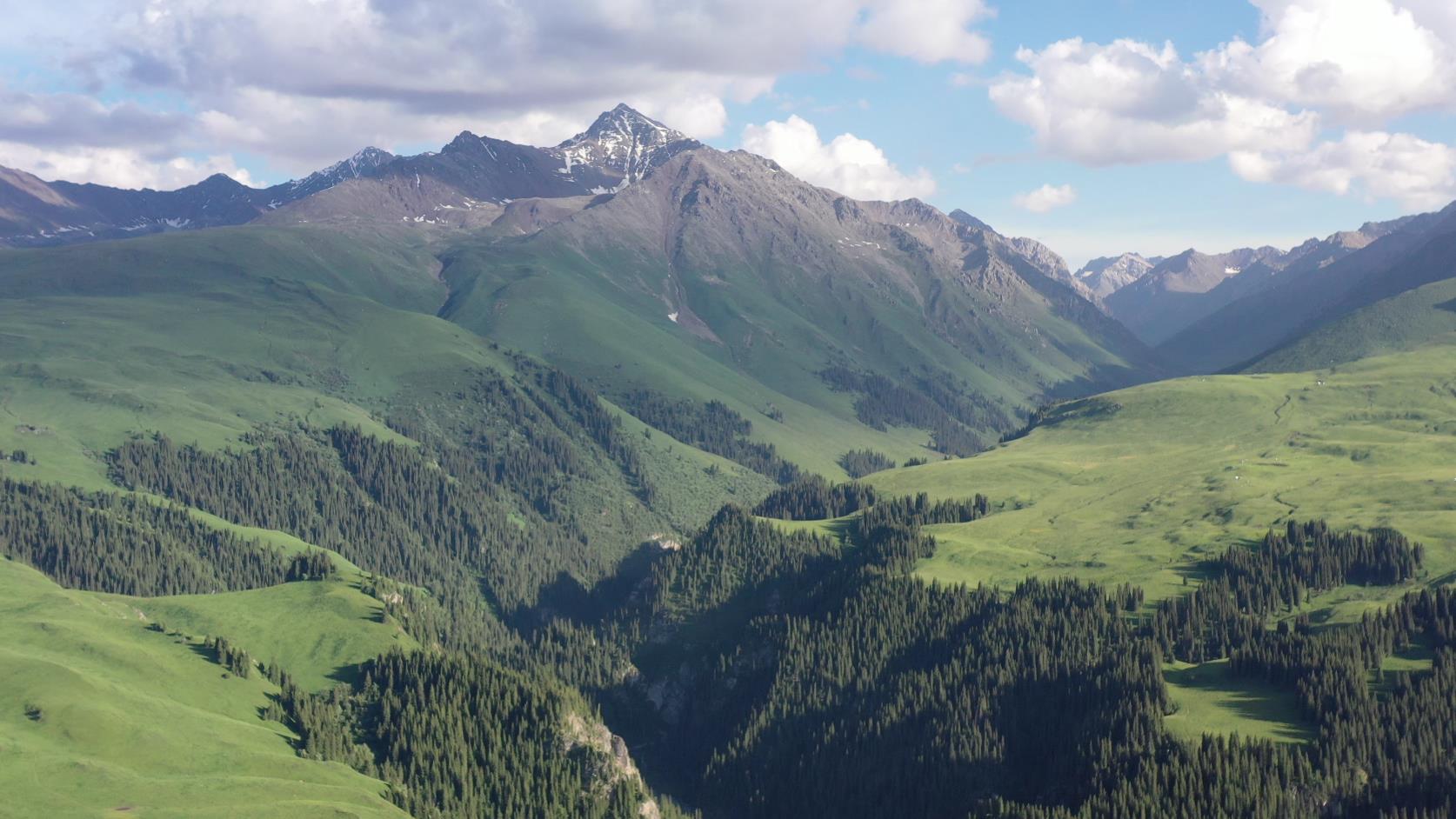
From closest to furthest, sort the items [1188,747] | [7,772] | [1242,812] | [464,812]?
1. [7,772]
2. [1242,812]
3. [1188,747]
4. [464,812]

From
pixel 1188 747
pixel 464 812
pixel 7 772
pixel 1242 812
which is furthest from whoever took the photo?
pixel 464 812

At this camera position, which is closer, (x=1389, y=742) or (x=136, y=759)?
(x=136, y=759)

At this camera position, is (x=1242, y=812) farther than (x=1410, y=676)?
No

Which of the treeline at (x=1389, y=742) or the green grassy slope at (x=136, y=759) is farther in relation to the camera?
the treeline at (x=1389, y=742)

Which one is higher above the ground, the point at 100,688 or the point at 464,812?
the point at 100,688

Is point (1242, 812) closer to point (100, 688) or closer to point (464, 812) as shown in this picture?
point (464, 812)

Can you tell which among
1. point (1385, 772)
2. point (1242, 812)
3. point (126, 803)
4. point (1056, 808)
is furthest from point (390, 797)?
point (1385, 772)

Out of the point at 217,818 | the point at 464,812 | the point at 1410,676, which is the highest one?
the point at 1410,676

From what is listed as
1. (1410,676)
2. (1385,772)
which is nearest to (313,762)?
(1385,772)

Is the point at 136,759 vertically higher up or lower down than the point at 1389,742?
lower down

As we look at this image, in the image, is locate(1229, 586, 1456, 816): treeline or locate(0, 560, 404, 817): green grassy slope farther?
locate(1229, 586, 1456, 816): treeline
